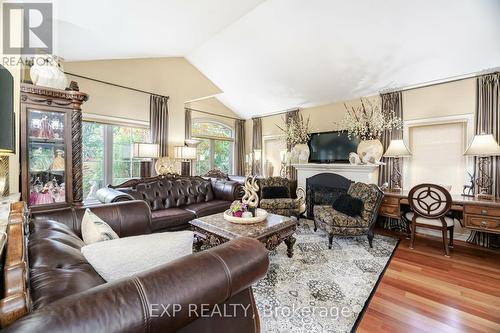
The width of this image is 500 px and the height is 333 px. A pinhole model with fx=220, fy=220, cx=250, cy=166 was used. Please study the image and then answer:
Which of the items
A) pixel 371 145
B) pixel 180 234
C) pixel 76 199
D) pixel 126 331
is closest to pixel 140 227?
pixel 76 199

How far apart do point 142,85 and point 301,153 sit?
366cm

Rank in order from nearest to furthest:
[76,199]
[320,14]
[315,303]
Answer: [315,303] < [76,199] < [320,14]

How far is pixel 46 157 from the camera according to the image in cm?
231

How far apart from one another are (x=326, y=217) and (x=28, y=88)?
372cm

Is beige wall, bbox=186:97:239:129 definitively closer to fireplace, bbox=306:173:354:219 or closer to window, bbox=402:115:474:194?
fireplace, bbox=306:173:354:219

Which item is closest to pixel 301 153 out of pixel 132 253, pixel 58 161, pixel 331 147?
pixel 331 147

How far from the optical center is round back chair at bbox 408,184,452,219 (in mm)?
2868

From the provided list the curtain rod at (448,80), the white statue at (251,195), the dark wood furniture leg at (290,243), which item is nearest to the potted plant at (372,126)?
the curtain rod at (448,80)

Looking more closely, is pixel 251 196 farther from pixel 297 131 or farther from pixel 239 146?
pixel 239 146

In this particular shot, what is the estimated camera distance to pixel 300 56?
387 cm

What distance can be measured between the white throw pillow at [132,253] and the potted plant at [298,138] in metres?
4.28

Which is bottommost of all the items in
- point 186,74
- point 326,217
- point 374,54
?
point 326,217

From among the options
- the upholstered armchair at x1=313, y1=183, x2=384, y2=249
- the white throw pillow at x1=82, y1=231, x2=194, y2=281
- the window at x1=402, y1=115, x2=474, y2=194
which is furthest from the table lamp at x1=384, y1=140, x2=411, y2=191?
the white throw pillow at x1=82, y1=231, x2=194, y2=281

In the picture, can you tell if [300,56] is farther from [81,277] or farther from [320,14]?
[81,277]
